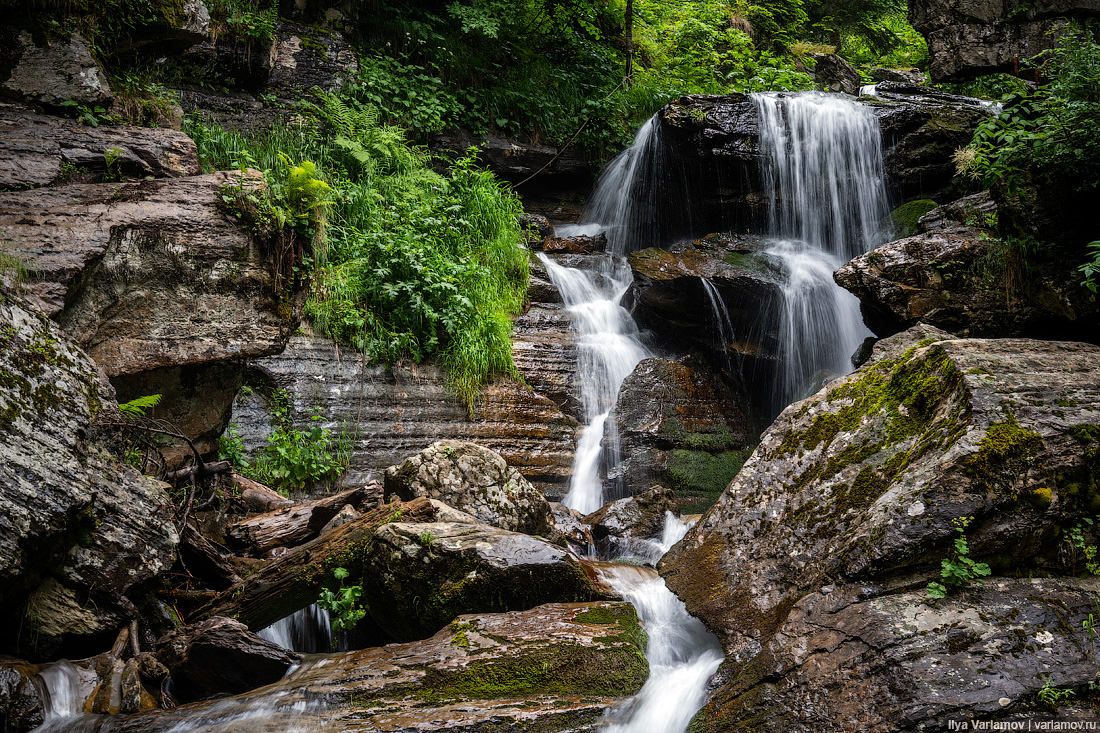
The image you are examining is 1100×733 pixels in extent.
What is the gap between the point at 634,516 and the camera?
665cm

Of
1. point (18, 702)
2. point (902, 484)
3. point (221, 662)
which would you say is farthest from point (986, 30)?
point (18, 702)

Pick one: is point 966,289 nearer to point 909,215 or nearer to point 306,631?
point 909,215

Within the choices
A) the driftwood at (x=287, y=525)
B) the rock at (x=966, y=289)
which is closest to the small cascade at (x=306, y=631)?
the driftwood at (x=287, y=525)

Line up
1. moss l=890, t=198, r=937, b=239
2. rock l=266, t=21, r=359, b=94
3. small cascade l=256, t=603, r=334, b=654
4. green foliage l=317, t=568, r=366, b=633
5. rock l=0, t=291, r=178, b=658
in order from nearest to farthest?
rock l=0, t=291, r=178, b=658 < green foliage l=317, t=568, r=366, b=633 < small cascade l=256, t=603, r=334, b=654 < moss l=890, t=198, r=937, b=239 < rock l=266, t=21, r=359, b=94

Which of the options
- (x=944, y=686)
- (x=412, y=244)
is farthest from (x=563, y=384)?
(x=944, y=686)

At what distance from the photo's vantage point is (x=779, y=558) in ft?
11.7

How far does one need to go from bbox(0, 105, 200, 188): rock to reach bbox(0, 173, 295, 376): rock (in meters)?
0.28

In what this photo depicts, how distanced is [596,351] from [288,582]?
6070 millimetres

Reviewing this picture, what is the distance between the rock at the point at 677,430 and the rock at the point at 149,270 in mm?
4387

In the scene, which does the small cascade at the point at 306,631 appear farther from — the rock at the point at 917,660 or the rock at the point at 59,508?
the rock at the point at 917,660

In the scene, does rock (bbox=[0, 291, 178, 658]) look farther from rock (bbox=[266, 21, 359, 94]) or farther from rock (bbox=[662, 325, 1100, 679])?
rock (bbox=[266, 21, 359, 94])

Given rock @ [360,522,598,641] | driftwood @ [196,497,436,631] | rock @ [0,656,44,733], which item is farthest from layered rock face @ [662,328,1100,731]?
rock @ [0,656,44,733]

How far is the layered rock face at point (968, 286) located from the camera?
5262 mm

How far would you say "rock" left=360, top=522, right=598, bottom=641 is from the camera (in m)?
3.89
